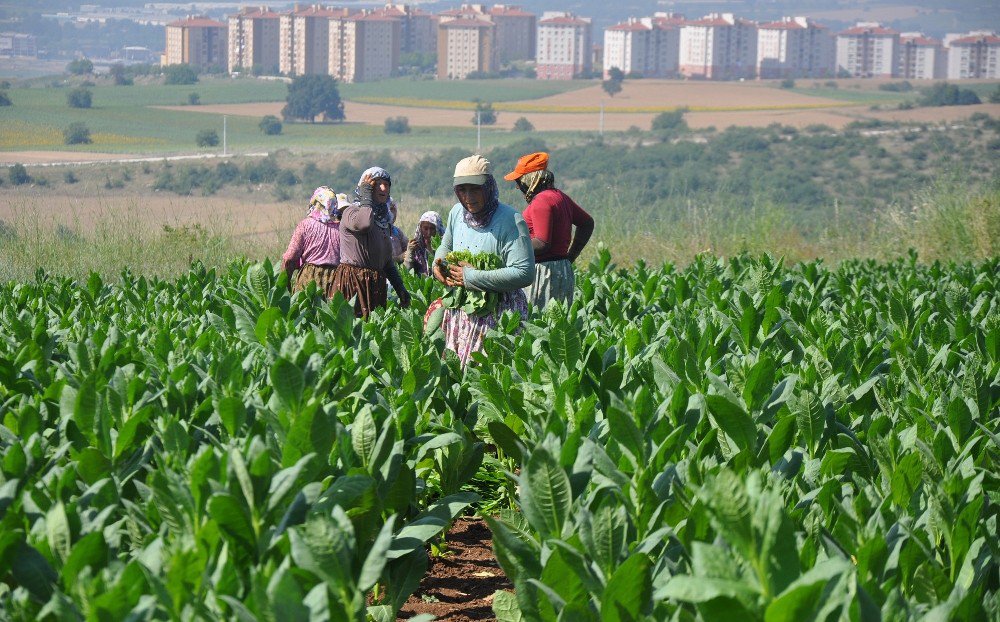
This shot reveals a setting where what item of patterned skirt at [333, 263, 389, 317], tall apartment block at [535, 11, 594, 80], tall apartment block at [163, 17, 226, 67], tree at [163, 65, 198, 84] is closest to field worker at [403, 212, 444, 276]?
patterned skirt at [333, 263, 389, 317]

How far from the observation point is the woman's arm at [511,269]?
6004 mm

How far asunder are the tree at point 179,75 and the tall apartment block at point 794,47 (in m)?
79.9

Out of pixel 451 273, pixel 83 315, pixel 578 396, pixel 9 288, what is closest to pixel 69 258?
pixel 9 288

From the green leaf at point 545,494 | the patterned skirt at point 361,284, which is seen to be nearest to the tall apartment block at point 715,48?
the patterned skirt at point 361,284

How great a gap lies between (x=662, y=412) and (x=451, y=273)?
8.51 ft

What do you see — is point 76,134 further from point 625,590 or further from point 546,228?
point 625,590

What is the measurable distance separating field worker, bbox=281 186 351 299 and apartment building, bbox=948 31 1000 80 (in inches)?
5259

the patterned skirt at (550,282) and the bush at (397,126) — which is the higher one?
the bush at (397,126)

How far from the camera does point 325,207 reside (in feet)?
25.6

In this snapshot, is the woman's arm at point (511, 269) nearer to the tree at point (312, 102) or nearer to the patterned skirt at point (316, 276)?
the patterned skirt at point (316, 276)

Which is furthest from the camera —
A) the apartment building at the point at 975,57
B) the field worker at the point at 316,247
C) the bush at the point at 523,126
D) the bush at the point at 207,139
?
the apartment building at the point at 975,57

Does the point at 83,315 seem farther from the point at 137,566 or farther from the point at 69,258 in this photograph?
the point at 69,258

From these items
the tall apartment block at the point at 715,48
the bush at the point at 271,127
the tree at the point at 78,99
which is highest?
the tall apartment block at the point at 715,48

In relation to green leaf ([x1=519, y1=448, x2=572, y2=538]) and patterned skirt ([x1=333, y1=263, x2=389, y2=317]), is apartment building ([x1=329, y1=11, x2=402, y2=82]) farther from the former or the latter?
green leaf ([x1=519, y1=448, x2=572, y2=538])
